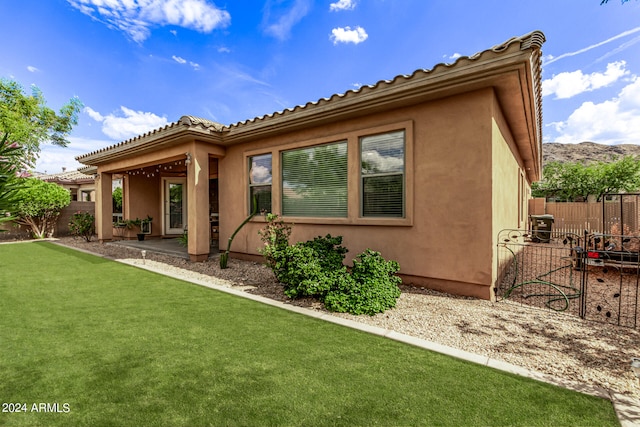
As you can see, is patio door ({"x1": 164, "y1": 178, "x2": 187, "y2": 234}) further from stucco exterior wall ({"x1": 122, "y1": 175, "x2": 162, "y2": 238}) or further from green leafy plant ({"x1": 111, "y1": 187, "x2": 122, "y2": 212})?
green leafy plant ({"x1": 111, "y1": 187, "x2": 122, "y2": 212})

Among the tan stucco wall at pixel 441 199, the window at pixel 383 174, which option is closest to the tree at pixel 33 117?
the window at pixel 383 174

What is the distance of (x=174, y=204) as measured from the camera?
13.6 m


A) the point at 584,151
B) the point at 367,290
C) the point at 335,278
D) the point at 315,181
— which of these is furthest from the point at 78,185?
the point at 584,151

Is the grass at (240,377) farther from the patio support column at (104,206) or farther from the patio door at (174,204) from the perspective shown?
the patio door at (174,204)

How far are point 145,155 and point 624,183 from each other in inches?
1437

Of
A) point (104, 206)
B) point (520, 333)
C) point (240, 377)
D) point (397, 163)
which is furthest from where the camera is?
point (104, 206)

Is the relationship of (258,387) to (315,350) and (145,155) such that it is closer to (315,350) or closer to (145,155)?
(315,350)

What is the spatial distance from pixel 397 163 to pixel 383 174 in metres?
0.35

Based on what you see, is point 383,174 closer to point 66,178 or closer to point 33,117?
point 33,117

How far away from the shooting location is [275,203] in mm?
7492

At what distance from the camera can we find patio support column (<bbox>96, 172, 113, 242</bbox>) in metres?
12.0

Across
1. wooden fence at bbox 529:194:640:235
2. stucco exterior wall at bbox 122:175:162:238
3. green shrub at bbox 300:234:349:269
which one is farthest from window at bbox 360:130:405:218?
wooden fence at bbox 529:194:640:235

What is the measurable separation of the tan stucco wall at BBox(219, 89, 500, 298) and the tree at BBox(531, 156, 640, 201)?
28.5m

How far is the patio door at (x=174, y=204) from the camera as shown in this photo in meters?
13.4
